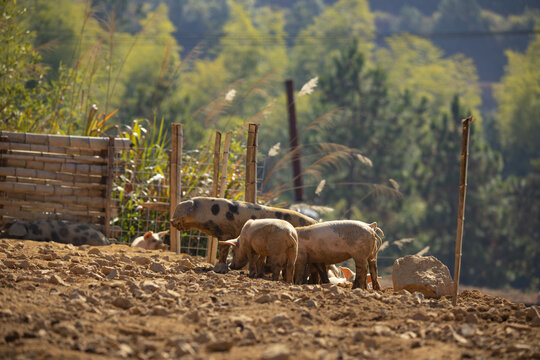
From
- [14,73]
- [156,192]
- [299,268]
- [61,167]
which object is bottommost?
[299,268]

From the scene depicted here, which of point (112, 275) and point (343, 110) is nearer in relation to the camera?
point (112, 275)

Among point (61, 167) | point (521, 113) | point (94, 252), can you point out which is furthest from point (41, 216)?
point (521, 113)

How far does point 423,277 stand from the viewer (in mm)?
7227

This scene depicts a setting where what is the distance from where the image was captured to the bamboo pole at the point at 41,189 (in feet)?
34.2

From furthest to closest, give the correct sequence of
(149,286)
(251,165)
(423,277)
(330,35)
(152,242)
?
(330,35), (152,242), (251,165), (423,277), (149,286)

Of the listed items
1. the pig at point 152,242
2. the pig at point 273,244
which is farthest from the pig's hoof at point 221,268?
the pig at point 152,242

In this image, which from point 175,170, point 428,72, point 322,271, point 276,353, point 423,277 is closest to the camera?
point 276,353

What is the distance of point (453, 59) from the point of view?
242 ft

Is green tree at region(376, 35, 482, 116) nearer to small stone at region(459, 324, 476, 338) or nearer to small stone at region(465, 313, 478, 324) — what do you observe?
small stone at region(465, 313, 478, 324)

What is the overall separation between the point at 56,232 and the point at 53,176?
1049 mm

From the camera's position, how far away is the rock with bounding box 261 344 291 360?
387cm

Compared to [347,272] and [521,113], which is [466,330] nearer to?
[347,272]

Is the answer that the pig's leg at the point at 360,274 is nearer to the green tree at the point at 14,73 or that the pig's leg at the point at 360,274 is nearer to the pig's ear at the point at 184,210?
the pig's ear at the point at 184,210

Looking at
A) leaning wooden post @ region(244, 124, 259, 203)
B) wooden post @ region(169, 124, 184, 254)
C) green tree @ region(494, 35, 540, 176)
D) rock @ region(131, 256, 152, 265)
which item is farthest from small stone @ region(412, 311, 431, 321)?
green tree @ region(494, 35, 540, 176)
